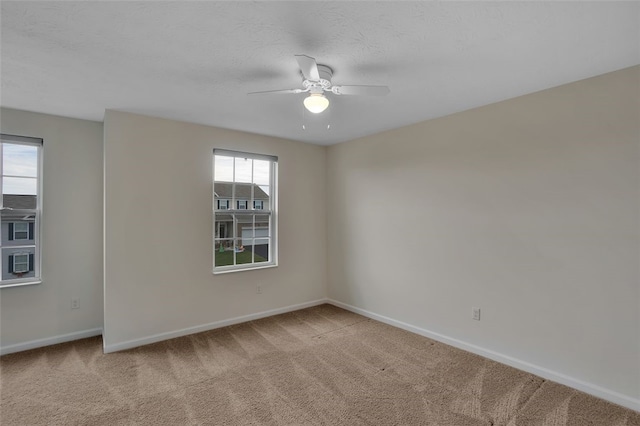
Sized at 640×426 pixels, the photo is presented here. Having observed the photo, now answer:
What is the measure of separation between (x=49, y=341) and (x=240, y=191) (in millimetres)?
2616

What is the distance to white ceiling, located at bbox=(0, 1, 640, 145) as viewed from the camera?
1.61 metres

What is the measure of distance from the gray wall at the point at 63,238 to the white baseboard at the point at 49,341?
0.02 meters

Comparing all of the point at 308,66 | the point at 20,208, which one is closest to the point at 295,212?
the point at 308,66

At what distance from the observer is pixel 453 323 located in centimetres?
328

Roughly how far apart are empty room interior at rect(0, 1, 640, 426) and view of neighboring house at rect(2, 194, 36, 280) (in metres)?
0.02

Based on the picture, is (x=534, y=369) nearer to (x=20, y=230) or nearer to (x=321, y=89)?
(x=321, y=89)

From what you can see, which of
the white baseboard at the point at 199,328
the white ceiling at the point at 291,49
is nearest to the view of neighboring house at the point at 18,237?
the white ceiling at the point at 291,49

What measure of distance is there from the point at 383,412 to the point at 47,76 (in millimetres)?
3569

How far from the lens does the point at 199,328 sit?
145 inches

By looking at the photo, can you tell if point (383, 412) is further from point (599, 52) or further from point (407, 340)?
point (599, 52)

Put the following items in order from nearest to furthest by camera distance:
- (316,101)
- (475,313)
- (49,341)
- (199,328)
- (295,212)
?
1. (316,101)
2. (475,313)
3. (49,341)
4. (199,328)
5. (295,212)

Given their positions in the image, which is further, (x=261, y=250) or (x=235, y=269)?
(x=261, y=250)

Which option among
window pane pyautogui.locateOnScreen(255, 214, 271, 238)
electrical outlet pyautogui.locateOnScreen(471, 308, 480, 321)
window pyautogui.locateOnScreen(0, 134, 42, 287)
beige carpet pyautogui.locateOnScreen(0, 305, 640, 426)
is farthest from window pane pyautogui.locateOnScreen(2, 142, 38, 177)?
electrical outlet pyautogui.locateOnScreen(471, 308, 480, 321)

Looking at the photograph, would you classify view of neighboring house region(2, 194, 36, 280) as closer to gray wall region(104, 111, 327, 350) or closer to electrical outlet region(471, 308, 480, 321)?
gray wall region(104, 111, 327, 350)
